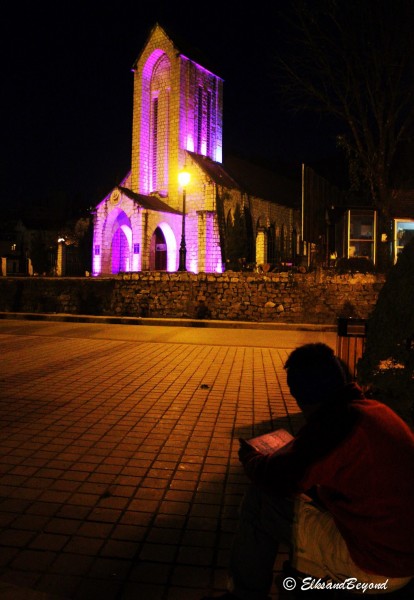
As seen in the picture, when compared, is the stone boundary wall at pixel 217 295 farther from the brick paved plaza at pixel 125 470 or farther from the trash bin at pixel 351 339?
the trash bin at pixel 351 339

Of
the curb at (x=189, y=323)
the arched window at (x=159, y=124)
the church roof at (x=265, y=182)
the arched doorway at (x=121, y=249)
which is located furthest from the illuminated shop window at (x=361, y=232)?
the arched doorway at (x=121, y=249)

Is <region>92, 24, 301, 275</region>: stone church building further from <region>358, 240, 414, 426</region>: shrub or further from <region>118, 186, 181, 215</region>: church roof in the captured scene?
<region>358, 240, 414, 426</region>: shrub

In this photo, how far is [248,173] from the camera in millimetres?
47312

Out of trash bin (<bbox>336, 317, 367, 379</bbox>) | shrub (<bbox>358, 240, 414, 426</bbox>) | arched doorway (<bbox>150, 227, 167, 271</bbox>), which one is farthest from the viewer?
arched doorway (<bbox>150, 227, 167, 271</bbox>)

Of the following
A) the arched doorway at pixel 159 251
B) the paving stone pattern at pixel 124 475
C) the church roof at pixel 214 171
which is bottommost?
the paving stone pattern at pixel 124 475

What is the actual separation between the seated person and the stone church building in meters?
29.6

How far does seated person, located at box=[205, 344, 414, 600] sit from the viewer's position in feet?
6.53

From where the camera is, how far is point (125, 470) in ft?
14.1

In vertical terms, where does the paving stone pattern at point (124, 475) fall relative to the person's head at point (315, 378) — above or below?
below

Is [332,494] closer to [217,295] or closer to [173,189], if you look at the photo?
[217,295]

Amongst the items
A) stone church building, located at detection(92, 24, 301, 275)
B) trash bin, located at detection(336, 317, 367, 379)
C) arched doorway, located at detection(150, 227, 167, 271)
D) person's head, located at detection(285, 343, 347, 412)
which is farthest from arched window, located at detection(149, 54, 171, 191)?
person's head, located at detection(285, 343, 347, 412)

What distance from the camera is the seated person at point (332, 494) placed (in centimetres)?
199

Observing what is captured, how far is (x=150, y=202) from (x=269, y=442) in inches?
1260

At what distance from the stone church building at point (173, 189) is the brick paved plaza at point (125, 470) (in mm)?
23934
